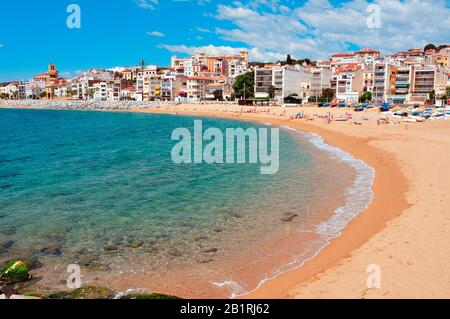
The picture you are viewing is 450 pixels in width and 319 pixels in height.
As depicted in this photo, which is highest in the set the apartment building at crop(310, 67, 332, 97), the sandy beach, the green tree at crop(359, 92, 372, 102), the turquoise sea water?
the apartment building at crop(310, 67, 332, 97)

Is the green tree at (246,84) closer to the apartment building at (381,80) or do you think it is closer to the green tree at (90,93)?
the apartment building at (381,80)

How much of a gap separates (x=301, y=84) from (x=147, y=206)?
304ft

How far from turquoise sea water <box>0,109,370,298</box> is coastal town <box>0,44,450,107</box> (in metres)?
56.8

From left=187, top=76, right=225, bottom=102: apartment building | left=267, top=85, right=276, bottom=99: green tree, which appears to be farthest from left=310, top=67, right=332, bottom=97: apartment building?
left=187, top=76, right=225, bottom=102: apartment building

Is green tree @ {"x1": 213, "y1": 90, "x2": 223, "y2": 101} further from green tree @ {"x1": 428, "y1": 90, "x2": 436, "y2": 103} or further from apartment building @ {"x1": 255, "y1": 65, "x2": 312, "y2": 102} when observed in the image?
green tree @ {"x1": 428, "y1": 90, "x2": 436, "y2": 103}

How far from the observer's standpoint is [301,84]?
4028 inches

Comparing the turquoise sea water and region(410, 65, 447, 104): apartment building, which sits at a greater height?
region(410, 65, 447, 104): apartment building

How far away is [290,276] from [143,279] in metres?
3.41

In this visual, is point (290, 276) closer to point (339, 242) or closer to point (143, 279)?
point (339, 242)

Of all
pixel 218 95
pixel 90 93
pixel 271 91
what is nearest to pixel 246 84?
pixel 271 91

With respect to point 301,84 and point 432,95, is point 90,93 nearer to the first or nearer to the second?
point 301,84

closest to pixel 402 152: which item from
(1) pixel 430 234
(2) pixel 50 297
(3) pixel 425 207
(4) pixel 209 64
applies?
(3) pixel 425 207

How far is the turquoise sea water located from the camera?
35.2ft

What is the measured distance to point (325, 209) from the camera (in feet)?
47.3
